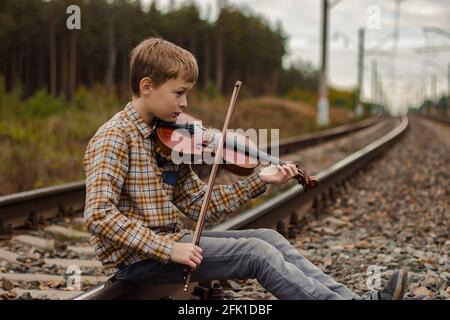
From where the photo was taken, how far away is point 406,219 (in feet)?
19.3

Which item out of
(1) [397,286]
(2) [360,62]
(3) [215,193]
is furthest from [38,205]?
(2) [360,62]

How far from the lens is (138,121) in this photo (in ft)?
8.70

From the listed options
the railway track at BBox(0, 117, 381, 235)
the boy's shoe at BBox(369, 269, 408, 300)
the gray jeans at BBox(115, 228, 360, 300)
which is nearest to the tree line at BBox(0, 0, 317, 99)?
the railway track at BBox(0, 117, 381, 235)

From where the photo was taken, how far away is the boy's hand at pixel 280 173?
2.70 metres

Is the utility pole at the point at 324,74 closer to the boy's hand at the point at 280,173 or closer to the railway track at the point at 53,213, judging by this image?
the railway track at the point at 53,213

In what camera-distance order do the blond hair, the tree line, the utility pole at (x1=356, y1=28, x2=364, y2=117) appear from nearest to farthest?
the blond hair < the tree line < the utility pole at (x1=356, y1=28, x2=364, y2=117)

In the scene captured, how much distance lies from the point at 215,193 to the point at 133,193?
432 mm

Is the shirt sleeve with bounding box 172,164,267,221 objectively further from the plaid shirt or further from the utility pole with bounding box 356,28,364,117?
the utility pole with bounding box 356,28,364,117

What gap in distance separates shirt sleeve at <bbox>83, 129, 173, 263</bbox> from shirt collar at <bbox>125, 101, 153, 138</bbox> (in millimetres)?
110

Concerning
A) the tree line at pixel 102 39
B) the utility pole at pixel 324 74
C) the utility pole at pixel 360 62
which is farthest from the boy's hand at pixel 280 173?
the utility pole at pixel 360 62

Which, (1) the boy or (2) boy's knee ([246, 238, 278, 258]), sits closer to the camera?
(1) the boy

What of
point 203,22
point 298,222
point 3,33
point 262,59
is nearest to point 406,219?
point 298,222

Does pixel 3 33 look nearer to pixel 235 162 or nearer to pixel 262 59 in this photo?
pixel 235 162

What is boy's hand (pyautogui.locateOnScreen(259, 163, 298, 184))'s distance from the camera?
2.70 m
